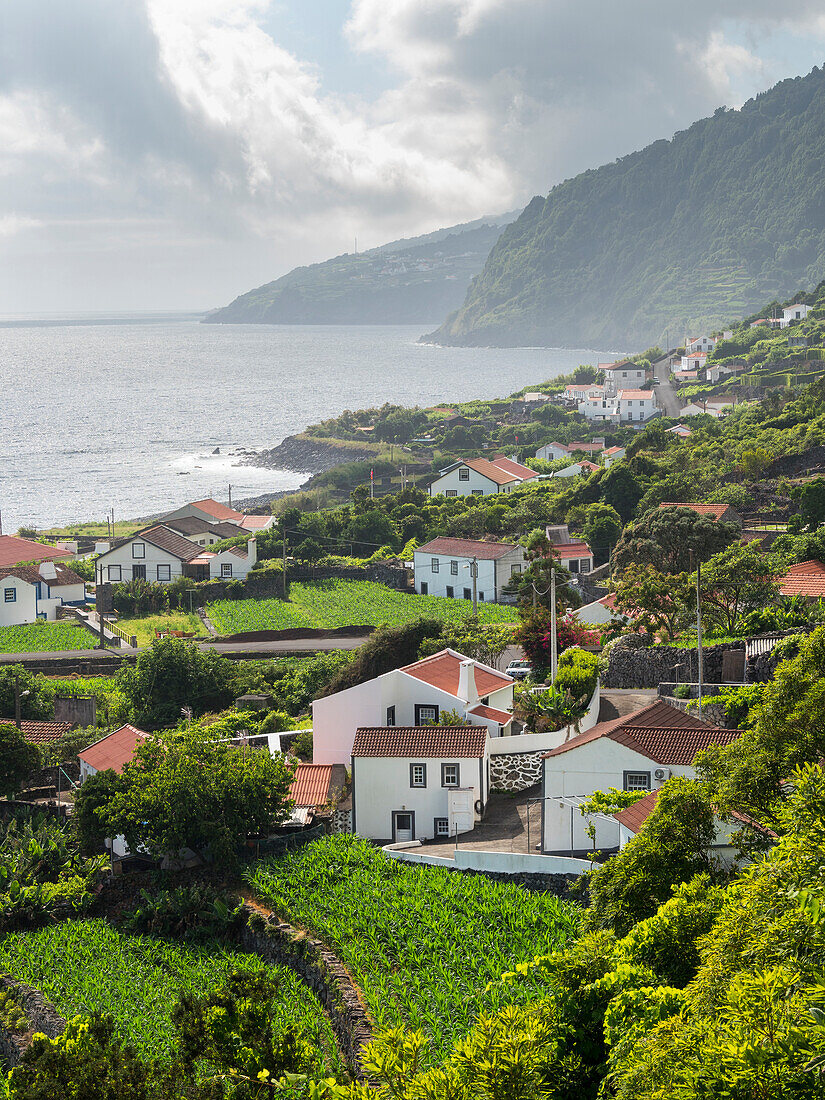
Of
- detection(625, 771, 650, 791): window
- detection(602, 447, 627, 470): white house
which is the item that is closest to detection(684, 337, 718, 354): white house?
detection(602, 447, 627, 470): white house

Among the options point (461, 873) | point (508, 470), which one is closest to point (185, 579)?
point (508, 470)

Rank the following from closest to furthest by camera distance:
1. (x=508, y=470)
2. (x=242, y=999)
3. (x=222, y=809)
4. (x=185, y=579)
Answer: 1. (x=242, y=999)
2. (x=222, y=809)
3. (x=185, y=579)
4. (x=508, y=470)

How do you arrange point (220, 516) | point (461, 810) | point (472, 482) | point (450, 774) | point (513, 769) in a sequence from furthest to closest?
point (472, 482)
point (220, 516)
point (513, 769)
point (450, 774)
point (461, 810)

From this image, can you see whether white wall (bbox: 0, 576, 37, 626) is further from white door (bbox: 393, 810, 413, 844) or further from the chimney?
white door (bbox: 393, 810, 413, 844)

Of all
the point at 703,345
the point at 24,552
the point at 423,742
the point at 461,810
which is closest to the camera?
the point at 461,810

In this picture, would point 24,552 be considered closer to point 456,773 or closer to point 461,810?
point 456,773

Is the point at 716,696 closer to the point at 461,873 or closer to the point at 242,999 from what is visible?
the point at 461,873

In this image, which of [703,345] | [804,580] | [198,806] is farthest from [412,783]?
[703,345]
